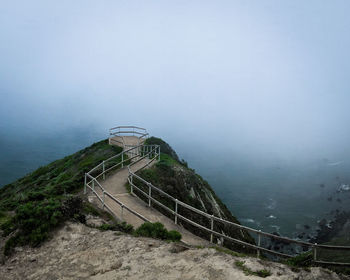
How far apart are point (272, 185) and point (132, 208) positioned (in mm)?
114321

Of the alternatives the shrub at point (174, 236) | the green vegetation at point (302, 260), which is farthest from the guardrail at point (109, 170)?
the green vegetation at point (302, 260)

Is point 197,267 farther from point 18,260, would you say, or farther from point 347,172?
point 347,172

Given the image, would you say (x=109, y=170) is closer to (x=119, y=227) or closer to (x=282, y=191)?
(x=119, y=227)

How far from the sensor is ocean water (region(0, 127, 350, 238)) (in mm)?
73125

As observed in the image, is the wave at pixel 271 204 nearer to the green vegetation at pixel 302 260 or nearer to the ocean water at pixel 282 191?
the ocean water at pixel 282 191

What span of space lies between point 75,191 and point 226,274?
11.9 meters

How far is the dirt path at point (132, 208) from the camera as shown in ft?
33.8

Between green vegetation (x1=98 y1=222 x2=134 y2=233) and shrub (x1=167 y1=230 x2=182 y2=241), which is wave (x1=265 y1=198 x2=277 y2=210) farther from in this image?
green vegetation (x1=98 y1=222 x2=134 y2=233)

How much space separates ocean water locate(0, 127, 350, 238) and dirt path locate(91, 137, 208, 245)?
188 feet

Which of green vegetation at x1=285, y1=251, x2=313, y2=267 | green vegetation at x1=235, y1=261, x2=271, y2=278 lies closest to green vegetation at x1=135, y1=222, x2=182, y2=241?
green vegetation at x1=235, y1=261, x2=271, y2=278

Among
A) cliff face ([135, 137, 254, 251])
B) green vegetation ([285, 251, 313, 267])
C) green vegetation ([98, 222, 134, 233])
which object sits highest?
green vegetation ([285, 251, 313, 267])

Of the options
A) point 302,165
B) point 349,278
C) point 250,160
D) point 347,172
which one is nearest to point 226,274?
point 349,278

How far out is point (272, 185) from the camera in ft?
382

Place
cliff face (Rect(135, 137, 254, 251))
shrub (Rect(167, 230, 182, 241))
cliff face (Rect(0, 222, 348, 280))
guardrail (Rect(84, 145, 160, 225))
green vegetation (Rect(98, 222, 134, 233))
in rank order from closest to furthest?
cliff face (Rect(0, 222, 348, 280)) → shrub (Rect(167, 230, 182, 241)) → green vegetation (Rect(98, 222, 134, 233)) → guardrail (Rect(84, 145, 160, 225)) → cliff face (Rect(135, 137, 254, 251))
